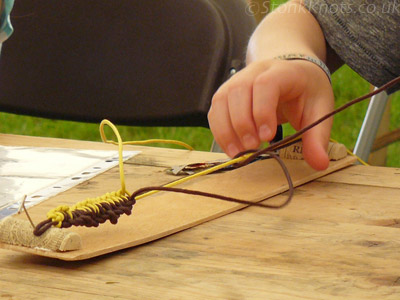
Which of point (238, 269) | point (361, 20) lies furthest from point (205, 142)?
point (238, 269)

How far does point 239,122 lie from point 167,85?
0.71 meters

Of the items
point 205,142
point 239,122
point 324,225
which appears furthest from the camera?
point 205,142

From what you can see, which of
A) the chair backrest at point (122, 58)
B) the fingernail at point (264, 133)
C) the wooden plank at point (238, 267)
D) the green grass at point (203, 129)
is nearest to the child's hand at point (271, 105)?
the fingernail at point (264, 133)

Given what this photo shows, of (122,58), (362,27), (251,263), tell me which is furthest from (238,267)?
(122,58)

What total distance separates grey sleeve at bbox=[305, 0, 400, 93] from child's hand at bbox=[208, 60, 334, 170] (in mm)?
215

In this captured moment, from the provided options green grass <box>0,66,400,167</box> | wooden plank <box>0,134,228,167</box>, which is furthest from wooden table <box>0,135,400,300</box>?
green grass <box>0,66,400,167</box>

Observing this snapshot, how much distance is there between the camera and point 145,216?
1.72 feet

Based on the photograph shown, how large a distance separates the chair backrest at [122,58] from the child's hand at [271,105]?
0.59 m

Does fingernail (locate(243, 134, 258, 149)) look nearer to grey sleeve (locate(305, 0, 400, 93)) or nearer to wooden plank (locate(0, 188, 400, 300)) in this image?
wooden plank (locate(0, 188, 400, 300))

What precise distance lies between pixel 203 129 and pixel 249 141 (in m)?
2.00

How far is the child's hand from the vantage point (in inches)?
25.0

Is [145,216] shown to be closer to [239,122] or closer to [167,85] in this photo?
[239,122]

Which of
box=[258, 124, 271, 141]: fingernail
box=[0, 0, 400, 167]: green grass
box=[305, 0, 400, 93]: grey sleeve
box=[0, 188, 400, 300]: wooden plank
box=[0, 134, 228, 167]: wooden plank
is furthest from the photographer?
box=[0, 0, 400, 167]: green grass

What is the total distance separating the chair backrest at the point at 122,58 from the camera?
130cm
